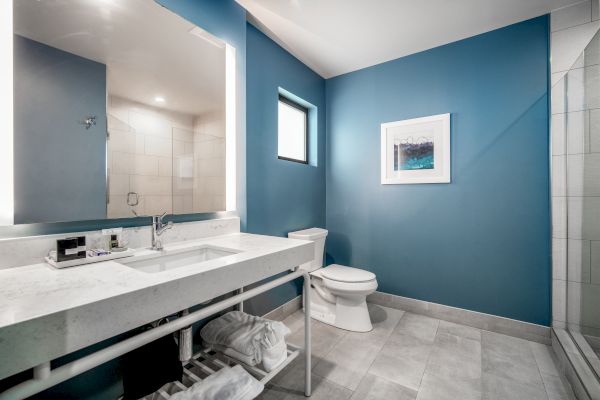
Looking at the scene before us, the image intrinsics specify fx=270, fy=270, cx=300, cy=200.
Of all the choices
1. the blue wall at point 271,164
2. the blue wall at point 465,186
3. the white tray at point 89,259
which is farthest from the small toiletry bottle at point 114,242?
the blue wall at point 465,186

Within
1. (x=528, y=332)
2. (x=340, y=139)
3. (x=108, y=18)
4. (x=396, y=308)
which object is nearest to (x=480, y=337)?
(x=528, y=332)

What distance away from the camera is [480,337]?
Answer: 2.06 metres

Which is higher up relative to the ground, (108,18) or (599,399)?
(108,18)

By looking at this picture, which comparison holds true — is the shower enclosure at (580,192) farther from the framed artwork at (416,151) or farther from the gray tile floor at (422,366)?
the framed artwork at (416,151)

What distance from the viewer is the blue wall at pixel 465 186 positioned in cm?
201

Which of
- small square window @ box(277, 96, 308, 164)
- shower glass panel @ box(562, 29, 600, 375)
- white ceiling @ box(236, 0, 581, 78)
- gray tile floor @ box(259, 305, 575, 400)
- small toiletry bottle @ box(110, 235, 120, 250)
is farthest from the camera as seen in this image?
small square window @ box(277, 96, 308, 164)

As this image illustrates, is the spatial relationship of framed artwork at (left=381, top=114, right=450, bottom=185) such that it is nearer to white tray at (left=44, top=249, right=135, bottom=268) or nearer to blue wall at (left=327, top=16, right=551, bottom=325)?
blue wall at (left=327, top=16, right=551, bottom=325)

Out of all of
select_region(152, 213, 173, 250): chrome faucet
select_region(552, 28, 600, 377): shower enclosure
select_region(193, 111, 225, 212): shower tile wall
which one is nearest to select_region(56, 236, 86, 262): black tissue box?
select_region(152, 213, 173, 250): chrome faucet

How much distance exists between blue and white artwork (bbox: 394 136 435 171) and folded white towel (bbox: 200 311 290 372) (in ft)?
5.96

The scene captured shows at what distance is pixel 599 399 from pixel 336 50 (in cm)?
276

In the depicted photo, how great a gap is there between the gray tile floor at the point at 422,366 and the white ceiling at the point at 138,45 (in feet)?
5.76

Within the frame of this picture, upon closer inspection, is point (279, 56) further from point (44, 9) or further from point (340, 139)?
point (44, 9)

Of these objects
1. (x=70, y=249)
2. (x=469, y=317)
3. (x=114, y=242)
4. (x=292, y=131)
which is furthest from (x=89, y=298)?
(x=469, y=317)

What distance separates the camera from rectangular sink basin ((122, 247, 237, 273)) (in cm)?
124
